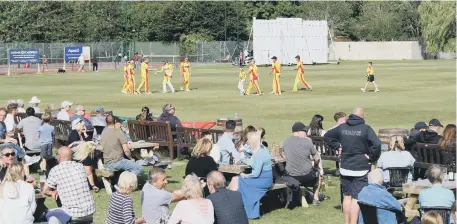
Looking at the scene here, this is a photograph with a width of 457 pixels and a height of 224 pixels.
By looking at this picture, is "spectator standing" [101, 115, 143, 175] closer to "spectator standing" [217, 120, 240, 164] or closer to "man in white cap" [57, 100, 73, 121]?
"spectator standing" [217, 120, 240, 164]

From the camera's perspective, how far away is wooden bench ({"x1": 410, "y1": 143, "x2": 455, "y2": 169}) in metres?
14.3

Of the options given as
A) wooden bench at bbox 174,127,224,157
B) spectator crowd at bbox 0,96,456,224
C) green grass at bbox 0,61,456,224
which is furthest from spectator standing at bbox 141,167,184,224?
wooden bench at bbox 174,127,224,157

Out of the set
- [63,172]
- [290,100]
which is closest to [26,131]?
[63,172]

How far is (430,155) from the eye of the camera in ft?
48.1

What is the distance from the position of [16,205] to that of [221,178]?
236cm

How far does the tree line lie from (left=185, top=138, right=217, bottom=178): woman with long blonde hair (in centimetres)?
6525

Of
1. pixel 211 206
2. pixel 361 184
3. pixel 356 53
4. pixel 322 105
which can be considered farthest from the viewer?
pixel 356 53

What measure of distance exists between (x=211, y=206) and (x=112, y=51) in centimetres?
7784

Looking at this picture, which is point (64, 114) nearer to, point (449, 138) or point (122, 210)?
point (449, 138)

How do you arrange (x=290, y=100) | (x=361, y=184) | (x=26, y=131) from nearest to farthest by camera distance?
(x=361, y=184) → (x=26, y=131) → (x=290, y=100)

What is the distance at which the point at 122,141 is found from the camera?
50.5 ft

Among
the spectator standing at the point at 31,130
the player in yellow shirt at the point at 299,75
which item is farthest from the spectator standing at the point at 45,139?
the player in yellow shirt at the point at 299,75

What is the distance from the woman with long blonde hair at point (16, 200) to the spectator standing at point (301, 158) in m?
5.11

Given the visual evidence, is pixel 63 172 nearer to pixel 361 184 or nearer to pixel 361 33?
pixel 361 184
